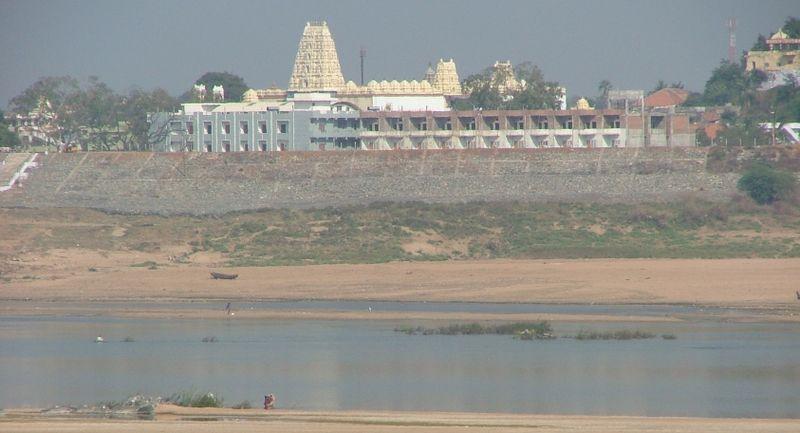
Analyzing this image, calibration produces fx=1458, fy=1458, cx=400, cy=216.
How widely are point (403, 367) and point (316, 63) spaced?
73023mm

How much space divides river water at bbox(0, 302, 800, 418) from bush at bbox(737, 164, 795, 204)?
27187 mm

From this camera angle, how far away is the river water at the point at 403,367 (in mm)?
28547

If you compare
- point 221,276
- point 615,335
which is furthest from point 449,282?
point 615,335

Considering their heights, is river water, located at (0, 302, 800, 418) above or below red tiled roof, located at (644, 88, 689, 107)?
below

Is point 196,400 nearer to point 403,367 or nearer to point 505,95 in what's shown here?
point 403,367

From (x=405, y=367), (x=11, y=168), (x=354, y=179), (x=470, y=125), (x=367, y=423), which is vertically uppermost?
(x=470, y=125)

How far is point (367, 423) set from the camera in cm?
2462

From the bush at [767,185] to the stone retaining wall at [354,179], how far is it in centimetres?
141

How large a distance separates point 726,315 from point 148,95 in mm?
65397

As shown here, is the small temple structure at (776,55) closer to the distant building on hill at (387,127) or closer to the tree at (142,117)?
Answer: the distant building on hill at (387,127)

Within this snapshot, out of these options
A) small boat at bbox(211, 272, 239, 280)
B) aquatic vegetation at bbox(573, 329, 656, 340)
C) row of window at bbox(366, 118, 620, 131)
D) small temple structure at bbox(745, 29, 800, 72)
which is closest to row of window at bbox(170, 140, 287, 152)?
row of window at bbox(366, 118, 620, 131)

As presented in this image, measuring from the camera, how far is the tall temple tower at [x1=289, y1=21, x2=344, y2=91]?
10338 cm

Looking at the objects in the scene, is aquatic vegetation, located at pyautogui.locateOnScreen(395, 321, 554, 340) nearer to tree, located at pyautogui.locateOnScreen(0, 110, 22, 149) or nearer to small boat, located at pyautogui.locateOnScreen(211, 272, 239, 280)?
small boat, located at pyautogui.locateOnScreen(211, 272, 239, 280)

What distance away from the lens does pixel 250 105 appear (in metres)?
96.2
